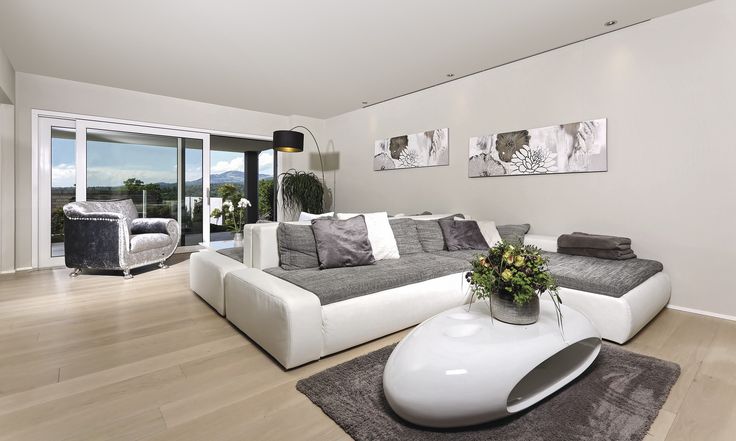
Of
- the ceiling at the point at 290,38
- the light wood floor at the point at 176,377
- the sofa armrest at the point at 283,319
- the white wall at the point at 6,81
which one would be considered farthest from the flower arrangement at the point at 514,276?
the white wall at the point at 6,81

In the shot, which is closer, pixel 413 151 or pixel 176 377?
pixel 176 377

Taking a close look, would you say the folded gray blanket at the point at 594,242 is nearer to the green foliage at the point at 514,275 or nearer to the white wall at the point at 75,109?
the green foliage at the point at 514,275

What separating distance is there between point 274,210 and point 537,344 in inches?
229

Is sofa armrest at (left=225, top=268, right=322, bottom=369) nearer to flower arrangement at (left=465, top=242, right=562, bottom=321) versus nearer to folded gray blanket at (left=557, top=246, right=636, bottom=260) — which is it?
flower arrangement at (left=465, top=242, right=562, bottom=321)

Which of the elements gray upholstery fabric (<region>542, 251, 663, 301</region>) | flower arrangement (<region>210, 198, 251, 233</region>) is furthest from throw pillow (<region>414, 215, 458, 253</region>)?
flower arrangement (<region>210, 198, 251, 233</region>)

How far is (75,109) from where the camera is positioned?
4.72 m

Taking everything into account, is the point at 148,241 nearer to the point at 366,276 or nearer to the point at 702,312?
the point at 366,276

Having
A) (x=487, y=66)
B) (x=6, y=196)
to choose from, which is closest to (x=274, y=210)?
(x=6, y=196)

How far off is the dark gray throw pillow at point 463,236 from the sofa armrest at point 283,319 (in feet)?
6.30

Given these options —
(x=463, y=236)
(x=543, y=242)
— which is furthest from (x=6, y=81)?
(x=543, y=242)

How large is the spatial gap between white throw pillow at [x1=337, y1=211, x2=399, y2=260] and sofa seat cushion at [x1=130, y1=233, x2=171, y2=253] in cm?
269

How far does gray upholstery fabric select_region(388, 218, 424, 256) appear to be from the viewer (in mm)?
3398

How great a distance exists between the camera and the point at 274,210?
265 inches

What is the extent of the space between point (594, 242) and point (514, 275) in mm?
1881
